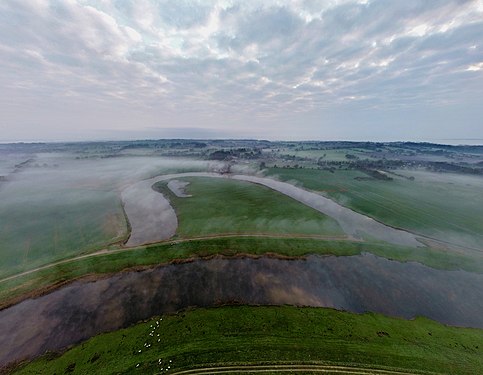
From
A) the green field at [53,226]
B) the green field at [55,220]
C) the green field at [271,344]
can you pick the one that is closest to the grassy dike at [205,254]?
the green field at [55,220]

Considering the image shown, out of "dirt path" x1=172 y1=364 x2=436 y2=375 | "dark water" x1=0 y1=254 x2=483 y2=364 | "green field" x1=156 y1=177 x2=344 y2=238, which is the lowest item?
"dark water" x1=0 y1=254 x2=483 y2=364

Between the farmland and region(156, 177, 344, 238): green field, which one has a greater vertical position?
region(156, 177, 344, 238): green field

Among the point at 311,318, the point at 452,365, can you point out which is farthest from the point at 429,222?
the point at 311,318

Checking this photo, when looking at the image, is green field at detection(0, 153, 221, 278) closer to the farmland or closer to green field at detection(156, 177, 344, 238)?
the farmland

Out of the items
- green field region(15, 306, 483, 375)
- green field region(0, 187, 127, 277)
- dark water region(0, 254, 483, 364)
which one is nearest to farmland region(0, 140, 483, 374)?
green field region(15, 306, 483, 375)

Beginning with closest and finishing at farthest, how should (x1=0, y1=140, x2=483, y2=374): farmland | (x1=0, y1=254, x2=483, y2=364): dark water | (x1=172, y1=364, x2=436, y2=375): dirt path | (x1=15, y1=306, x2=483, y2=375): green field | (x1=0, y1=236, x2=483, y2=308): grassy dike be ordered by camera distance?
(x1=172, y1=364, x2=436, y2=375): dirt path → (x1=15, y1=306, x2=483, y2=375): green field → (x1=0, y1=140, x2=483, y2=374): farmland → (x1=0, y1=254, x2=483, y2=364): dark water → (x1=0, y1=236, x2=483, y2=308): grassy dike

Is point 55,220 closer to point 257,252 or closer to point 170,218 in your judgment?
point 170,218

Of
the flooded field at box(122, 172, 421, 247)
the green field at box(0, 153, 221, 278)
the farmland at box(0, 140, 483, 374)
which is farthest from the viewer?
the flooded field at box(122, 172, 421, 247)
